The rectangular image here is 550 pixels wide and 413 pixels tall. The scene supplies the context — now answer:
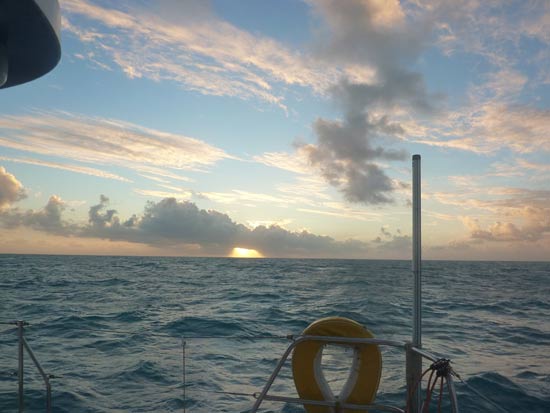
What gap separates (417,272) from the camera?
13.8 ft

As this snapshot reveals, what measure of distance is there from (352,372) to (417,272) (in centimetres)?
124

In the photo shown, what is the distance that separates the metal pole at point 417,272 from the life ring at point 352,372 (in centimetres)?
39

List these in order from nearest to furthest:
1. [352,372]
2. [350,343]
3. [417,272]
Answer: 1. [350,343]
2. [417,272]
3. [352,372]

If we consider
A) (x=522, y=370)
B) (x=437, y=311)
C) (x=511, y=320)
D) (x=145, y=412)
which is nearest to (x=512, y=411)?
(x=522, y=370)

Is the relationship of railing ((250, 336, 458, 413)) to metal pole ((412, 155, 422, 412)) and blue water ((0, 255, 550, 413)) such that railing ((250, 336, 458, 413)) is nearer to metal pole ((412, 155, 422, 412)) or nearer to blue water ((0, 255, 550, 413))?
metal pole ((412, 155, 422, 412))

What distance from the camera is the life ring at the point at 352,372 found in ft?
14.2

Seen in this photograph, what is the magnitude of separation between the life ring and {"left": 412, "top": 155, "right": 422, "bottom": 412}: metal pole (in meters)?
0.39

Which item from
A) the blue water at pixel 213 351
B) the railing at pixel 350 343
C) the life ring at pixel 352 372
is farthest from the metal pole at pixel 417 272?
the blue water at pixel 213 351

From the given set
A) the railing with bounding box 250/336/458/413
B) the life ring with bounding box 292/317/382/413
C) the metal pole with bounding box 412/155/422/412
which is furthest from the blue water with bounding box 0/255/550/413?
the metal pole with bounding box 412/155/422/412

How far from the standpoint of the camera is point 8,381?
912cm

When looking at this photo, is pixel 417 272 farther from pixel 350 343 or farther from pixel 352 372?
pixel 352 372

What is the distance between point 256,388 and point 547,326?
51.4 feet

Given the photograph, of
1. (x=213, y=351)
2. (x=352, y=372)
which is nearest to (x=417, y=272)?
(x=352, y=372)

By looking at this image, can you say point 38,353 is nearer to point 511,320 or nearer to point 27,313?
point 27,313
